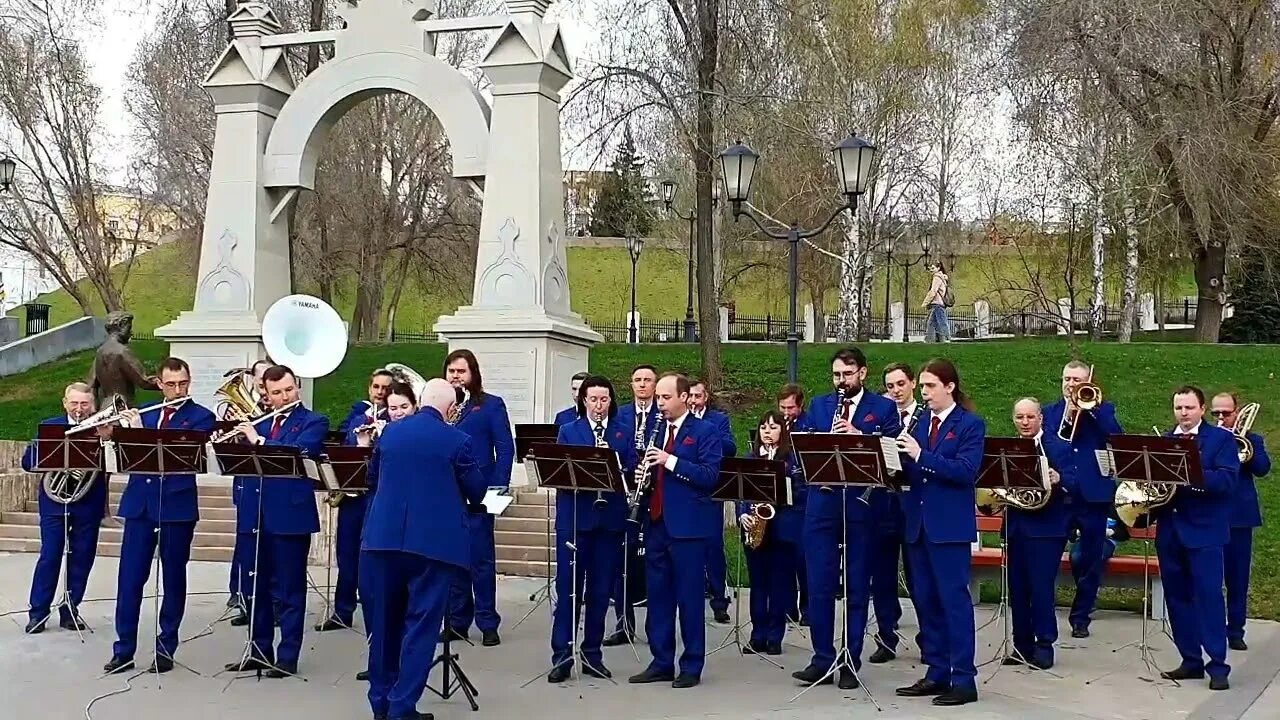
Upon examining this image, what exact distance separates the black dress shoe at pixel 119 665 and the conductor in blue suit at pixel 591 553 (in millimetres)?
2744

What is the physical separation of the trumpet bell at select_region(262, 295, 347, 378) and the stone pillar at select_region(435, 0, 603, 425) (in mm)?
3480

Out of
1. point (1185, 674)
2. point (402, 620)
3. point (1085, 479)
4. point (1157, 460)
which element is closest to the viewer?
point (402, 620)

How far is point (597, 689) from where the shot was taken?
8391mm

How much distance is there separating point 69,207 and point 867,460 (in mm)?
34280

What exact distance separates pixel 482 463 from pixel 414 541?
6.33 ft

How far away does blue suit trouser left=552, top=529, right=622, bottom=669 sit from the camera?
874cm

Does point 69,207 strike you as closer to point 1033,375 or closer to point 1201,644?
point 1033,375

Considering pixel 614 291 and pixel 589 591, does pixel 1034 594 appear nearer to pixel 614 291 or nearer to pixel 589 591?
pixel 589 591

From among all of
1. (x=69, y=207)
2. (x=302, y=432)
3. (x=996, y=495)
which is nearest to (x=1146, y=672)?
(x=996, y=495)

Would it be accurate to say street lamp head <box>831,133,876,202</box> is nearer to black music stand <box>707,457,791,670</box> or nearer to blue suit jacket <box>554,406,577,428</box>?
blue suit jacket <box>554,406,577,428</box>

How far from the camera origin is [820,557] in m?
8.47

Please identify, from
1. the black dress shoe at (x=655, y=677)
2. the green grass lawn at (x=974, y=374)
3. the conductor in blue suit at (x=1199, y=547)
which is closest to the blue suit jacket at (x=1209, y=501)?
the conductor in blue suit at (x=1199, y=547)

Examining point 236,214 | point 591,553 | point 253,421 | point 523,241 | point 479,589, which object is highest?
point 236,214

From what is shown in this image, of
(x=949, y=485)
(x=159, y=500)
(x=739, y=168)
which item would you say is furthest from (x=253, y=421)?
(x=739, y=168)
